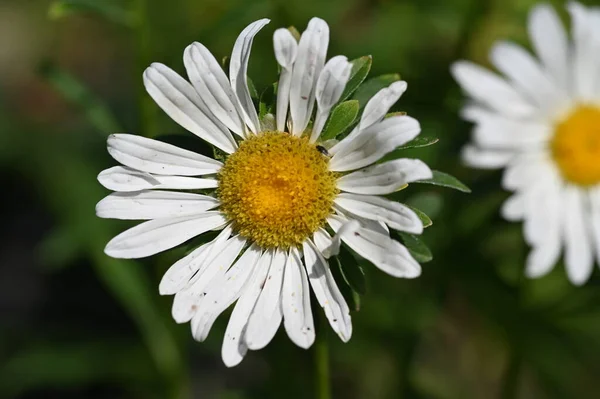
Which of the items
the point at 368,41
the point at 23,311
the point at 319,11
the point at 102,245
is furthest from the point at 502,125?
the point at 23,311

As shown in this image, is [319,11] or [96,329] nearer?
[319,11]

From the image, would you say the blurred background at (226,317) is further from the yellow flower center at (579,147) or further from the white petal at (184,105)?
the white petal at (184,105)

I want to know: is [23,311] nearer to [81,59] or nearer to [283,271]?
[81,59]

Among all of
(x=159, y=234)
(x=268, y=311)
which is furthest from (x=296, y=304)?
(x=159, y=234)

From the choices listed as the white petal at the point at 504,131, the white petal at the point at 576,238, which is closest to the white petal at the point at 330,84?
the white petal at the point at 504,131

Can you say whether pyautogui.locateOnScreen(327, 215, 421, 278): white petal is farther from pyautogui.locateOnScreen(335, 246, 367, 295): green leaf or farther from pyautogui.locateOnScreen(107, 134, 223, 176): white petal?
pyautogui.locateOnScreen(107, 134, 223, 176): white petal

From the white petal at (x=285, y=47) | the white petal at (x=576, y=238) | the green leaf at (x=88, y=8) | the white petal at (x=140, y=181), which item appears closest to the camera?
the white petal at (x=285, y=47)

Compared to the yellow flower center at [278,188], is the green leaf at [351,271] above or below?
below
